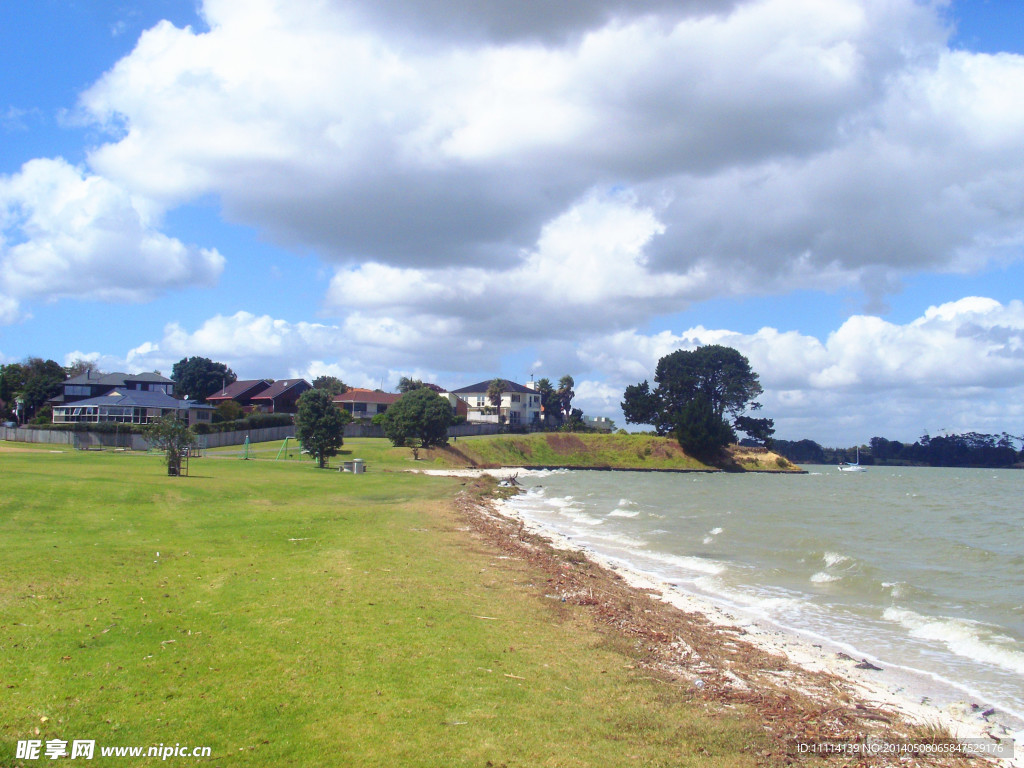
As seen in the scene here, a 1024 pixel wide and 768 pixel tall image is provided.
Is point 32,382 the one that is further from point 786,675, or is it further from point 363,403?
point 786,675

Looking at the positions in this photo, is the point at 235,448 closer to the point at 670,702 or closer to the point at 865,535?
the point at 865,535

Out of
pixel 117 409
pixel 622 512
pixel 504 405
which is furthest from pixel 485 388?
pixel 622 512

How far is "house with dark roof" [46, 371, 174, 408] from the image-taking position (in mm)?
90625

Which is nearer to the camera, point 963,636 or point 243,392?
point 963,636

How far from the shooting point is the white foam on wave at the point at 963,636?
40.2 feet

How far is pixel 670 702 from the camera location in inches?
324

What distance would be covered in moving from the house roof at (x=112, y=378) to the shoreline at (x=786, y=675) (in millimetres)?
93253

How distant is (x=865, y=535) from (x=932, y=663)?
63.3ft

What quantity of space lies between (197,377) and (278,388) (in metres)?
29.6

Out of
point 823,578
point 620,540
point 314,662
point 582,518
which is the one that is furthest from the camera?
point 582,518

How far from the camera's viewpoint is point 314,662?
8.32 m

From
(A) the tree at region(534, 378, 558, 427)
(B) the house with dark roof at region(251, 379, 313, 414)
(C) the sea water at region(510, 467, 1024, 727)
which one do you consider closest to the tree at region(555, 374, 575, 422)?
(A) the tree at region(534, 378, 558, 427)

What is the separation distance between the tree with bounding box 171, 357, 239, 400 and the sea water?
103m

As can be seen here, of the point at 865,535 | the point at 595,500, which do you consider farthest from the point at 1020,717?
the point at 595,500
